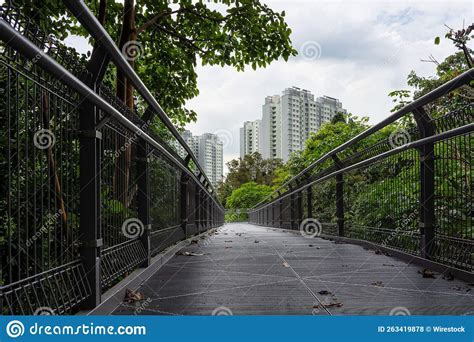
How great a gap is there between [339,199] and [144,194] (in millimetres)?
4422

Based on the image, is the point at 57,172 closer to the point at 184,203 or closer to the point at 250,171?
the point at 184,203

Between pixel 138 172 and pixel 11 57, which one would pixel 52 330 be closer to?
pixel 11 57

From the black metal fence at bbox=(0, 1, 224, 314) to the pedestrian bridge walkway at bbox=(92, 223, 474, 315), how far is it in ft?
1.18

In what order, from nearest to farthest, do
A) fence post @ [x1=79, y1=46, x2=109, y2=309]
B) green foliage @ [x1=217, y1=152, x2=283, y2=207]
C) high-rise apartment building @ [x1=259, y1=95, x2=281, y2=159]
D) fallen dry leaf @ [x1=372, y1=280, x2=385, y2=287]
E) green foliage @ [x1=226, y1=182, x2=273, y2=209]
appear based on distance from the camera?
fence post @ [x1=79, y1=46, x2=109, y2=309], fallen dry leaf @ [x1=372, y1=280, x2=385, y2=287], high-rise apartment building @ [x1=259, y1=95, x2=281, y2=159], green foliage @ [x1=226, y1=182, x2=273, y2=209], green foliage @ [x1=217, y1=152, x2=283, y2=207]

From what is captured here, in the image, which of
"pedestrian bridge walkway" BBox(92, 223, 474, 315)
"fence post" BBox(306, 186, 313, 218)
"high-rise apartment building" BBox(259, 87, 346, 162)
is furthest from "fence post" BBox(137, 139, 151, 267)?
"high-rise apartment building" BBox(259, 87, 346, 162)

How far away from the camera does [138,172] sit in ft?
14.0

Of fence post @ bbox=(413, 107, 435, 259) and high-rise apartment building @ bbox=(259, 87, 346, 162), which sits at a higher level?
high-rise apartment building @ bbox=(259, 87, 346, 162)

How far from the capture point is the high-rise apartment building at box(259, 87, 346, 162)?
46250mm

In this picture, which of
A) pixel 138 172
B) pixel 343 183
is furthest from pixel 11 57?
pixel 343 183

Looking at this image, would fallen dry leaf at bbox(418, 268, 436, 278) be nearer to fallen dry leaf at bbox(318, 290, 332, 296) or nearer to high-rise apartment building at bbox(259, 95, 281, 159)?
fallen dry leaf at bbox(318, 290, 332, 296)

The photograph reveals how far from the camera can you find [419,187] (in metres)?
4.68

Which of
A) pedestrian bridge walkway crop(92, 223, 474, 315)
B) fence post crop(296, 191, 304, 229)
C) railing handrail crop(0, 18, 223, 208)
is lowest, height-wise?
pedestrian bridge walkway crop(92, 223, 474, 315)

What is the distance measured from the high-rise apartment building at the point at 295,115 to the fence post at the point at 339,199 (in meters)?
28.3

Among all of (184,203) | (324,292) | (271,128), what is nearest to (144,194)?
(324,292)
